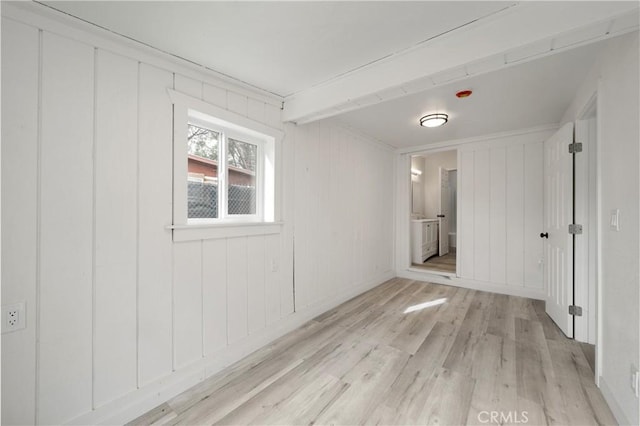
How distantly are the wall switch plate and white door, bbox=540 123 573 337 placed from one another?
40.9 inches

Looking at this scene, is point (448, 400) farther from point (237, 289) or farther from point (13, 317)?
point (13, 317)

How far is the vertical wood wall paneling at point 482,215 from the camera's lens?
3.95m

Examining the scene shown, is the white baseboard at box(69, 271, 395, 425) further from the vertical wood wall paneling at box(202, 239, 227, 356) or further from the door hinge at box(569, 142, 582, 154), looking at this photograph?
the door hinge at box(569, 142, 582, 154)

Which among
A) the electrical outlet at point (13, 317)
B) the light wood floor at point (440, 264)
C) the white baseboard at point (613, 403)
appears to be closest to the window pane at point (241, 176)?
the electrical outlet at point (13, 317)

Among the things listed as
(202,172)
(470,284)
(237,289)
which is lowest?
(470,284)

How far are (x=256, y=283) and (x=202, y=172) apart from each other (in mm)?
1105

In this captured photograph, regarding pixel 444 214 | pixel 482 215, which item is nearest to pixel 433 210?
pixel 444 214

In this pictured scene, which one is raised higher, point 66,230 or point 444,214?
point 444,214

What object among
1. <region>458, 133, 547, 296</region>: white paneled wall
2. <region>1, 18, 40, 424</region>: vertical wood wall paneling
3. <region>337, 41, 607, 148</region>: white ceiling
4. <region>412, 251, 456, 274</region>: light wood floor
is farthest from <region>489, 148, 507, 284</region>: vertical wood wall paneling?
<region>1, 18, 40, 424</region>: vertical wood wall paneling

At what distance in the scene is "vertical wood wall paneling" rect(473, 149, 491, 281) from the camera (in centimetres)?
395

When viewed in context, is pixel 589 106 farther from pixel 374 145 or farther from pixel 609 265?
pixel 374 145

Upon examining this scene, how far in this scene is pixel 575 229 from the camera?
2.38m

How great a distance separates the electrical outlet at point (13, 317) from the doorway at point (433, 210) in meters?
5.45

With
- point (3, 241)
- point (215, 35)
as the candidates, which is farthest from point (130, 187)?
point (215, 35)
